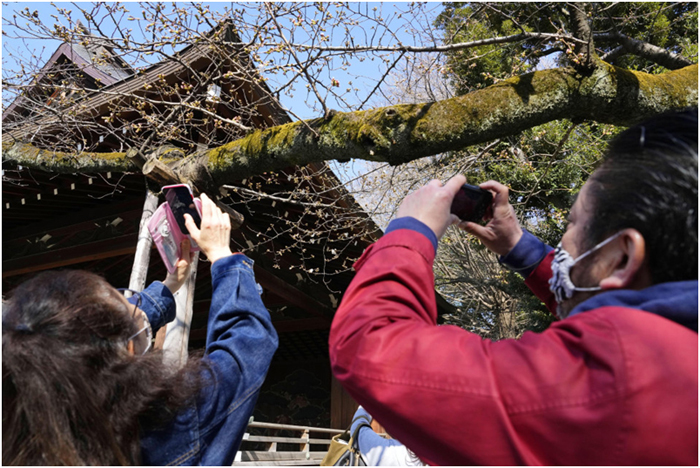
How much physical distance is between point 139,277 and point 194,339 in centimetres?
609

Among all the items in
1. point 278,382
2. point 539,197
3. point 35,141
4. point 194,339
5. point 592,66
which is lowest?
point 278,382

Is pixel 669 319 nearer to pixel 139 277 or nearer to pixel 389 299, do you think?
pixel 389 299

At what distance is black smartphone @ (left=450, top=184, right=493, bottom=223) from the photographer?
3.75ft

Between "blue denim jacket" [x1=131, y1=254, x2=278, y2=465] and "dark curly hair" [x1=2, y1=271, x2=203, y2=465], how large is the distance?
42mm

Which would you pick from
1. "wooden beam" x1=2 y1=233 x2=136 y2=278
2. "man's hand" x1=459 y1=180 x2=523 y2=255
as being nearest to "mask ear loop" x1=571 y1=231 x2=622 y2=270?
"man's hand" x1=459 y1=180 x2=523 y2=255

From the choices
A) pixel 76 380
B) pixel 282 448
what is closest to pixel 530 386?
pixel 76 380

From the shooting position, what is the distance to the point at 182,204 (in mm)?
1539

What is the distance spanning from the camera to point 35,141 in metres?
4.61

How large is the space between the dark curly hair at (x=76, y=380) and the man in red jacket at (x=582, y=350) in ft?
1.32

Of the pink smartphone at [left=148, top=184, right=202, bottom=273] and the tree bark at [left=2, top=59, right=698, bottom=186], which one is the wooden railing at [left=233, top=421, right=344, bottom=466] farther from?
the pink smartphone at [left=148, top=184, right=202, bottom=273]

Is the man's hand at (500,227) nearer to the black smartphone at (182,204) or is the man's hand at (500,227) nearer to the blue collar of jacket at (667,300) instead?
the blue collar of jacket at (667,300)

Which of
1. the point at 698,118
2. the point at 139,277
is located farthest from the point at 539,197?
the point at 698,118

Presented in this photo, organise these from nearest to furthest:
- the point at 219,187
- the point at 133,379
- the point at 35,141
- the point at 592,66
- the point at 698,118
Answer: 1. the point at 698,118
2. the point at 133,379
3. the point at 592,66
4. the point at 219,187
5. the point at 35,141

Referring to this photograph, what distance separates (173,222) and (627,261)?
4.24 feet
